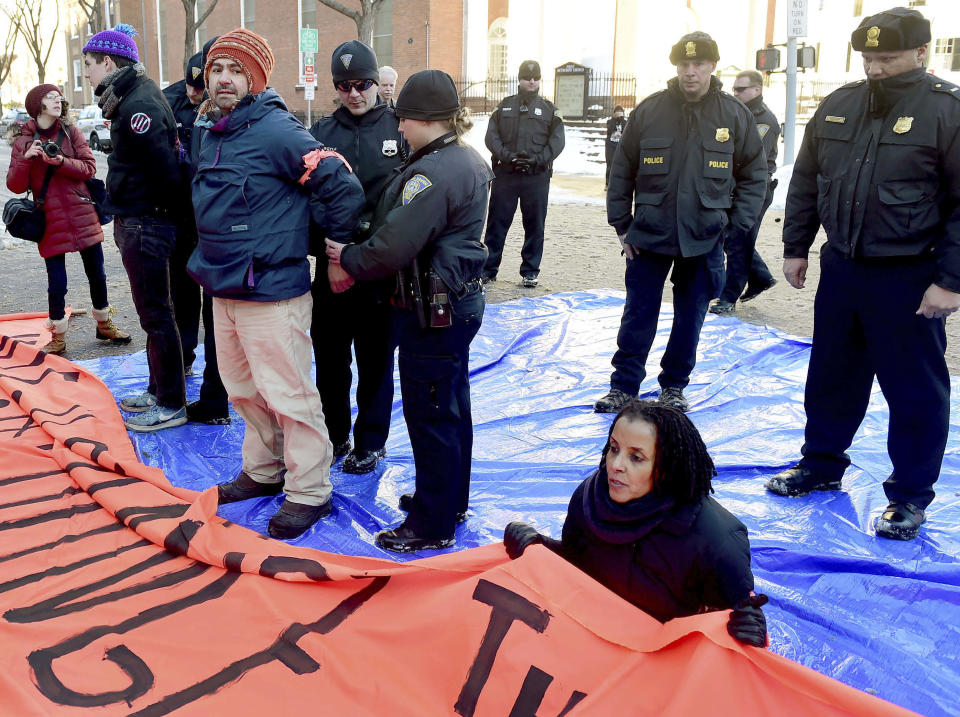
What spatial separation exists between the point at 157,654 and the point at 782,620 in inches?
80.3

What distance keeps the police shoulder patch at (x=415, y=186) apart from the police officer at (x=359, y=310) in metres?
0.63

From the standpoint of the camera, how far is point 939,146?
10.6ft

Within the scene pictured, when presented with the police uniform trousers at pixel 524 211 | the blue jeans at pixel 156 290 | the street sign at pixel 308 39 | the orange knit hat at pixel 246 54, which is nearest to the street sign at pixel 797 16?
the street sign at pixel 308 39

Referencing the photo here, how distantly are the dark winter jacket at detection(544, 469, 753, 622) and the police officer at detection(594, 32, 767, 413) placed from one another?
2.31 meters

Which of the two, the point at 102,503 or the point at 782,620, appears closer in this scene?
the point at 782,620

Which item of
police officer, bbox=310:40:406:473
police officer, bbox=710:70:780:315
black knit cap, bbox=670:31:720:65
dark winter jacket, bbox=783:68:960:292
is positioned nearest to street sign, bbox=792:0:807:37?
police officer, bbox=710:70:780:315

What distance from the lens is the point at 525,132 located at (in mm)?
8484

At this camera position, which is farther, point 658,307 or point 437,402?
point 658,307

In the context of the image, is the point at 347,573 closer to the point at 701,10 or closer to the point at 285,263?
the point at 285,263

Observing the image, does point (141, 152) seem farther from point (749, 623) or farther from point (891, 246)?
point (749, 623)

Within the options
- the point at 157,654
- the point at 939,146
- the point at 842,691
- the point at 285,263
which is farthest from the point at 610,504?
the point at 939,146

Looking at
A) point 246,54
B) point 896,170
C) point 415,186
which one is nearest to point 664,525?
point 415,186

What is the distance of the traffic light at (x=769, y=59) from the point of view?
14.8 metres

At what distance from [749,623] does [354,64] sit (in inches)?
110
